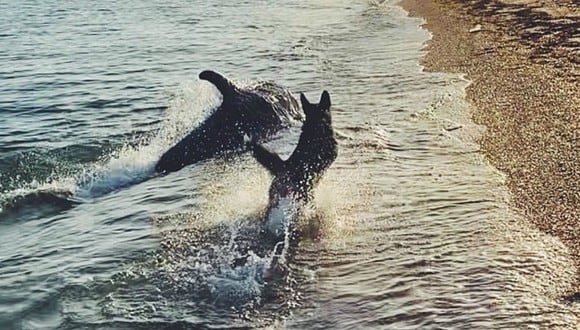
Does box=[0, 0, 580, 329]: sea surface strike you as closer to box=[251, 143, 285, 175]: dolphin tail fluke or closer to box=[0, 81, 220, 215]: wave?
box=[0, 81, 220, 215]: wave

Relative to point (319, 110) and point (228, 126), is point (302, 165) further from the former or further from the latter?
point (228, 126)

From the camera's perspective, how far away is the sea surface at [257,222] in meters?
6.64

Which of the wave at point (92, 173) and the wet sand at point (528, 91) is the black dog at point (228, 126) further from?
the wet sand at point (528, 91)

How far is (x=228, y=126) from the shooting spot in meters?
11.5

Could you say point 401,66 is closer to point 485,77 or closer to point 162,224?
point 485,77

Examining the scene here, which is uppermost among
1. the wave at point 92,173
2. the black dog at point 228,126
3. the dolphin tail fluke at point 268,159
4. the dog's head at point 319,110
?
the dog's head at point 319,110

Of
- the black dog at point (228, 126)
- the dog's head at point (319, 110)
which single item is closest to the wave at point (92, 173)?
the black dog at point (228, 126)

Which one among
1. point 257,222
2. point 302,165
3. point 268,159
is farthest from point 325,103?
point 257,222

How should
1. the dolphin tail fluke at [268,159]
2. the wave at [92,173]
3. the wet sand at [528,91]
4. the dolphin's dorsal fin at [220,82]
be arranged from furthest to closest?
the dolphin's dorsal fin at [220,82] → the wave at [92,173] → the wet sand at [528,91] → the dolphin tail fluke at [268,159]

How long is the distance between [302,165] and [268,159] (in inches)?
13.4

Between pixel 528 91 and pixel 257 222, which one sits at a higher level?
pixel 528 91

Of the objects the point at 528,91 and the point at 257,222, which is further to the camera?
the point at 528,91

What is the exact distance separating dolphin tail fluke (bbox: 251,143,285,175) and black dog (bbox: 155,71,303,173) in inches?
104

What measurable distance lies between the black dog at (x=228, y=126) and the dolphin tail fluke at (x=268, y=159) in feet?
8.68
